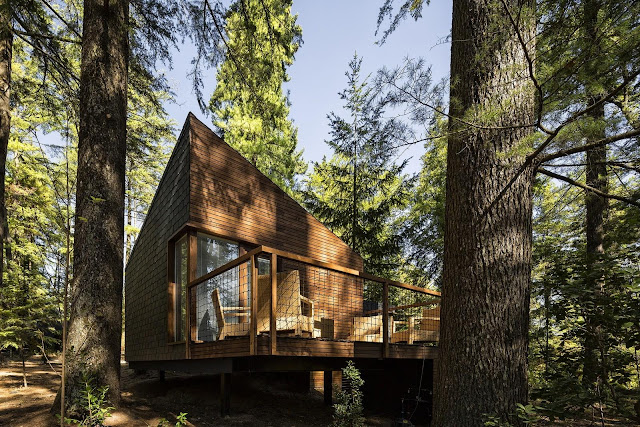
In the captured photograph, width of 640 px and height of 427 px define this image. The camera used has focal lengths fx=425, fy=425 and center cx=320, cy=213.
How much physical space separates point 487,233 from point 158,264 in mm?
6822

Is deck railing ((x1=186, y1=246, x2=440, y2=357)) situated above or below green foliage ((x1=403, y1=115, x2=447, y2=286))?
below

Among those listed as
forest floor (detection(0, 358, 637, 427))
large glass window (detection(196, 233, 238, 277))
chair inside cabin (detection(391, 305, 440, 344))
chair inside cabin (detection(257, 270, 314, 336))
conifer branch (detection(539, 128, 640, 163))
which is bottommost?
forest floor (detection(0, 358, 637, 427))

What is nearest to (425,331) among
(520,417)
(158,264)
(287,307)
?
(287,307)

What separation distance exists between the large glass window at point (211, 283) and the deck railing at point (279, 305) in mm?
15

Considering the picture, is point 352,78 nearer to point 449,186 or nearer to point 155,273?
point 155,273

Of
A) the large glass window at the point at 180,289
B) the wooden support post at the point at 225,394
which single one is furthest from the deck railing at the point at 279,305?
the wooden support post at the point at 225,394

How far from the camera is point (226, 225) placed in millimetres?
7477

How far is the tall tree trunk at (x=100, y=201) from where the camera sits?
4988 millimetres

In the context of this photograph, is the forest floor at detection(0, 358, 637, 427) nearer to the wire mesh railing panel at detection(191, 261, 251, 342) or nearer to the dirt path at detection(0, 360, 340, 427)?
the dirt path at detection(0, 360, 340, 427)

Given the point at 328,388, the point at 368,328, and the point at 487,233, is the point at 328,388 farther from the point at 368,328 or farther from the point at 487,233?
the point at 487,233

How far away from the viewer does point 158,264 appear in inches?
332

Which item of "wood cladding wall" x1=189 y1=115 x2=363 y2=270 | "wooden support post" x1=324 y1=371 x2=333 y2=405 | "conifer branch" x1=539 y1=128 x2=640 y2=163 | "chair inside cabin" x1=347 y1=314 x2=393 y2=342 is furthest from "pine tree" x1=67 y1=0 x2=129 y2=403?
"conifer branch" x1=539 y1=128 x2=640 y2=163

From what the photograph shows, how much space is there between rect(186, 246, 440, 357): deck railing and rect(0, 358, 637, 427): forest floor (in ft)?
3.84

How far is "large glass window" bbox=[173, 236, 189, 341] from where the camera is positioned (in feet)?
23.3
